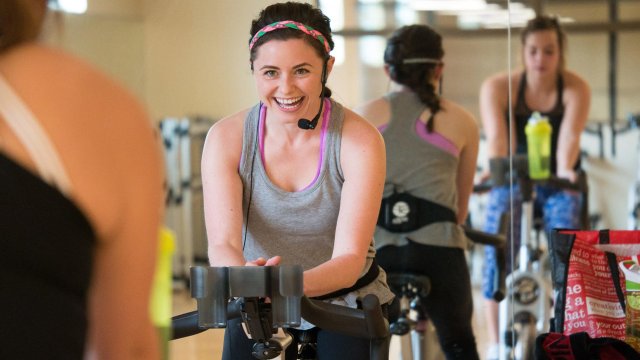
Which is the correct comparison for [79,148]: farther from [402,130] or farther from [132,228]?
[402,130]

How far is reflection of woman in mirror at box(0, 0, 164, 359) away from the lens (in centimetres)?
88

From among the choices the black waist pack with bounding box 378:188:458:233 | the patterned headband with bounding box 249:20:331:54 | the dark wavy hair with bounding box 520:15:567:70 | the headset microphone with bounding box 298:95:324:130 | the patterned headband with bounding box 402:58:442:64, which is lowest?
the black waist pack with bounding box 378:188:458:233

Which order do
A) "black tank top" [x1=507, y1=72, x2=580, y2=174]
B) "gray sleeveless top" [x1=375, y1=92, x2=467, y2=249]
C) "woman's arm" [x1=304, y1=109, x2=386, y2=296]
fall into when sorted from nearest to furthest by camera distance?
"woman's arm" [x1=304, y1=109, x2=386, y2=296] < "gray sleeveless top" [x1=375, y1=92, x2=467, y2=249] < "black tank top" [x1=507, y1=72, x2=580, y2=174]

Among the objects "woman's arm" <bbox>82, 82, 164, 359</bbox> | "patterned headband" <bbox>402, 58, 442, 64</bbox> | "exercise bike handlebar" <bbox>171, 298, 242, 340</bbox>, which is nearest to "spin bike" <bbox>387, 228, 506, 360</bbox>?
"patterned headband" <bbox>402, 58, 442, 64</bbox>

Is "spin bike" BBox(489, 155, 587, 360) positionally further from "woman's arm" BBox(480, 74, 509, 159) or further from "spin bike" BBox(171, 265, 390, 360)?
"spin bike" BBox(171, 265, 390, 360)

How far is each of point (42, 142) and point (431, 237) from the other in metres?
1.99

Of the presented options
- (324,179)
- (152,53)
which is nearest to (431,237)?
(324,179)

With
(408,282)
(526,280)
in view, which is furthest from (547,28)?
(408,282)

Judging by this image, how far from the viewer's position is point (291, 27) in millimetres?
2080

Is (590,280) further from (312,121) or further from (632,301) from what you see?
(312,121)

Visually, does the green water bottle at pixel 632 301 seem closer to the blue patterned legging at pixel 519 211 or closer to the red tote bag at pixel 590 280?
the red tote bag at pixel 590 280

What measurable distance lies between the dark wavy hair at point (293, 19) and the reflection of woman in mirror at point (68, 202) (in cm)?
115

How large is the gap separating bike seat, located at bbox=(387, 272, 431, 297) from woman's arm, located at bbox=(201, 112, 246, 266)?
789mm

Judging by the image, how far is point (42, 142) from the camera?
2.92 ft
